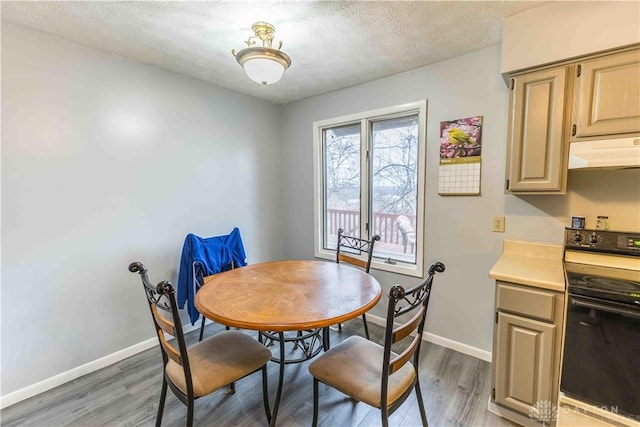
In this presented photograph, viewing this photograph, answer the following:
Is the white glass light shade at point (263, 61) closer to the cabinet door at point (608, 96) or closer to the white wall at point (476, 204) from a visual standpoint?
the white wall at point (476, 204)

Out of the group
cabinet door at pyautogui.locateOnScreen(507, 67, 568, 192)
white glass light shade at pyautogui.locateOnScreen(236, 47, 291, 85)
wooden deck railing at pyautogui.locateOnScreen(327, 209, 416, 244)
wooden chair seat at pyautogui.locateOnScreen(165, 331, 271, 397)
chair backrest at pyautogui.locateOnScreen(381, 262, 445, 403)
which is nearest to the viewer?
chair backrest at pyautogui.locateOnScreen(381, 262, 445, 403)

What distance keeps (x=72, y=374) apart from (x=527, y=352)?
3026 millimetres

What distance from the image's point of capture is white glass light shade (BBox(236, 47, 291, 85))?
5.25 feet

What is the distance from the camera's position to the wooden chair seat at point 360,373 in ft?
4.50

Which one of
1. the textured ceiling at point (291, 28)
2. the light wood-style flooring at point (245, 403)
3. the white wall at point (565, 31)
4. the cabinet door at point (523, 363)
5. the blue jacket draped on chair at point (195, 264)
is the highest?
the textured ceiling at point (291, 28)

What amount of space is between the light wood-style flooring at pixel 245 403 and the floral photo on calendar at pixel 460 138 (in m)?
1.66

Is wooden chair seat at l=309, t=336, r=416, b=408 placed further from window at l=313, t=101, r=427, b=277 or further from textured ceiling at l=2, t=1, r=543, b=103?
textured ceiling at l=2, t=1, r=543, b=103

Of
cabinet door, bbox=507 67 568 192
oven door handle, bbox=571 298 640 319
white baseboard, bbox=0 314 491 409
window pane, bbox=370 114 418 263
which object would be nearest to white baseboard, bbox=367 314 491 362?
white baseboard, bbox=0 314 491 409

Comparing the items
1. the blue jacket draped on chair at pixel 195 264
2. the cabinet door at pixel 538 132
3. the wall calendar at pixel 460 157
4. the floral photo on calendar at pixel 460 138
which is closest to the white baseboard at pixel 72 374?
the blue jacket draped on chair at pixel 195 264

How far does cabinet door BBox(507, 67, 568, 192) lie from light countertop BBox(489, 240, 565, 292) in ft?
1.48

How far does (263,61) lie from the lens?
1631mm

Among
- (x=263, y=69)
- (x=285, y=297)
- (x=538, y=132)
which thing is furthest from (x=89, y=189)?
(x=538, y=132)

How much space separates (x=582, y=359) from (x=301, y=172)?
285 centimetres

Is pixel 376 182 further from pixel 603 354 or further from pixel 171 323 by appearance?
pixel 171 323
